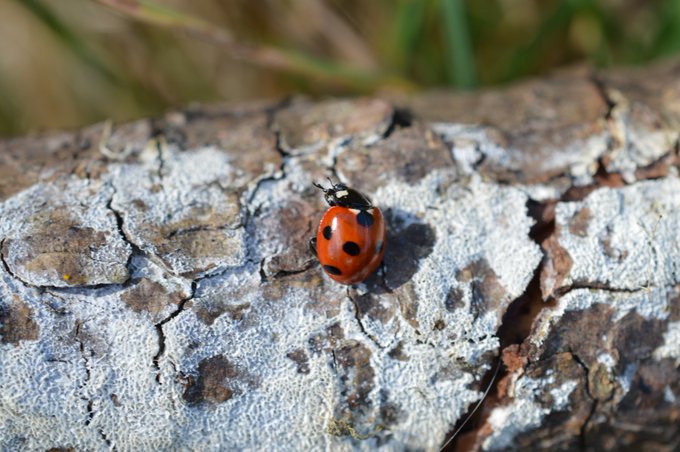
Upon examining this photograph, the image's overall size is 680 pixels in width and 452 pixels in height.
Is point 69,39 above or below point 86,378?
above

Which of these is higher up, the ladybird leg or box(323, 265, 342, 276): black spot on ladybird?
the ladybird leg

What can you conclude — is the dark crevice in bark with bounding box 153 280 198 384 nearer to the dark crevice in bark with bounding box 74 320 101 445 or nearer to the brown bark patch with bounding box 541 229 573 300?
the dark crevice in bark with bounding box 74 320 101 445

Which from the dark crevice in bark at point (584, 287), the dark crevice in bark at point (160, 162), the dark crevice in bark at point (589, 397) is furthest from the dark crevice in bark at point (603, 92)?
the dark crevice in bark at point (160, 162)

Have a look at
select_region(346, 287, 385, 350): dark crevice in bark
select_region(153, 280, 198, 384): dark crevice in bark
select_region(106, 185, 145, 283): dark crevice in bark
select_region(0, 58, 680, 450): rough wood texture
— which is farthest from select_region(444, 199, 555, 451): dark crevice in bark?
select_region(106, 185, 145, 283): dark crevice in bark

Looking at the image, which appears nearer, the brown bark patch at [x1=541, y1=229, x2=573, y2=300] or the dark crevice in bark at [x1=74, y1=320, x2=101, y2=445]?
the dark crevice in bark at [x1=74, y1=320, x2=101, y2=445]

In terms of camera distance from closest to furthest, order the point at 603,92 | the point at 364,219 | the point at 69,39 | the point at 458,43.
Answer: the point at 364,219 < the point at 603,92 < the point at 458,43 < the point at 69,39

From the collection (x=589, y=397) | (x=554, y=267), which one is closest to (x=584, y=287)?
(x=554, y=267)

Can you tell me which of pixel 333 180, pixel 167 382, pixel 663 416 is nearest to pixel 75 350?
pixel 167 382

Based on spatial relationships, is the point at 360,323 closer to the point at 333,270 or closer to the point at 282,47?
the point at 333,270
